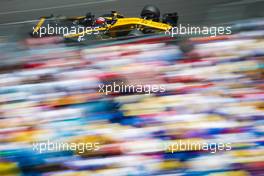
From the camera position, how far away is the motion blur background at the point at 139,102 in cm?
384

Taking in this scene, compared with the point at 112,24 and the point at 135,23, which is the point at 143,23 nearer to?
the point at 135,23

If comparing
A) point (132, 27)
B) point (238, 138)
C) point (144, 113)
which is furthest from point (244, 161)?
point (132, 27)

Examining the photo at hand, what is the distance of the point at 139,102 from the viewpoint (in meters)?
4.25

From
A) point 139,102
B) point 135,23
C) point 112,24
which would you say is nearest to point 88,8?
point 112,24

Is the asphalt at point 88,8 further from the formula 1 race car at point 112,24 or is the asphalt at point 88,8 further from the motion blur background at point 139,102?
the motion blur background at point 139,102

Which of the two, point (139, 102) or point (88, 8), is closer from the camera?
point (139, 102)

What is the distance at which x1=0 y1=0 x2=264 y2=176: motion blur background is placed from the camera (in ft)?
12.6

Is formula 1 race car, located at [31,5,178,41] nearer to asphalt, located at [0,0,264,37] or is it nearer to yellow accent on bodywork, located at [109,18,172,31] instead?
yellow accent on bodywork, located at [109,18,172,31]

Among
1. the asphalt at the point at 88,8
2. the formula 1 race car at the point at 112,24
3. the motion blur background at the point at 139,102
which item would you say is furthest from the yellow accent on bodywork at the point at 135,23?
the motion blur background at the point at 139,102

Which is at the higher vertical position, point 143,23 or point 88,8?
point 88,8

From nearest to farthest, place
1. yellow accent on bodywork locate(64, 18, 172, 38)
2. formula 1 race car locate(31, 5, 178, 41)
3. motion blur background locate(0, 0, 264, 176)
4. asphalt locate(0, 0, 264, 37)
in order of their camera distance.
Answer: motion blur background locate(0, 0, 264, 176)
formula 1 race car locate(31, 5, 178, 41)
yellow accent on bodywork locate(64, 18, 172, 38)
asphalt locate(0, 0, 264, 37)

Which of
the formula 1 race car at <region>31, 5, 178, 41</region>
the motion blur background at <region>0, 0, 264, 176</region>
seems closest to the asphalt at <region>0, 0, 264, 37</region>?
the formula 1 race car at <region>31, 5, 178, 41</region>

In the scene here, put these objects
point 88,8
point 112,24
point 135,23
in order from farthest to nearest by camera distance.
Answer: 1. point 88,8
2. point 112,24
3. point 135,23

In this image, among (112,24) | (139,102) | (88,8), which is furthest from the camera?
(88,8)
